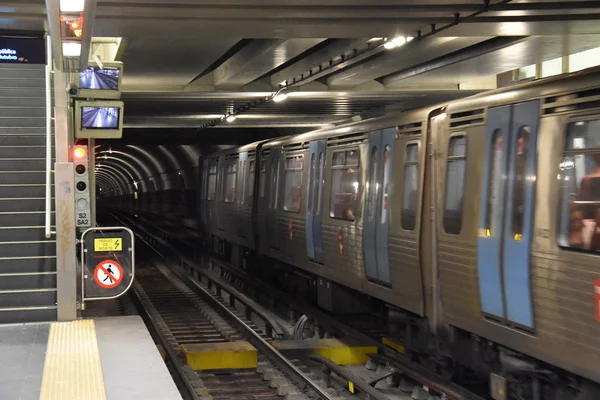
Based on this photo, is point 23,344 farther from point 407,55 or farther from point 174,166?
point 174,166

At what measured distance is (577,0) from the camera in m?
9.00

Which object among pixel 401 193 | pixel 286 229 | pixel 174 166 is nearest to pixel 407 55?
pixel 286 229

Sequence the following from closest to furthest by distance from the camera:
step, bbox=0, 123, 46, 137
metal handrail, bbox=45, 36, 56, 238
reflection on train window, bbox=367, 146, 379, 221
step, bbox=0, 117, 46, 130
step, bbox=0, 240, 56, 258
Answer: metal handrail, bbox=45, 36, 56, 238
step, bbox=0, 240, 56, 258
reflection on train window, bbox=367, 146, 379, 221
step, bbox=0, 123, 46, 137
step, bbox=0, 117, 46, 130

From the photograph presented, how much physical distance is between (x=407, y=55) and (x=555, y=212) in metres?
7.72

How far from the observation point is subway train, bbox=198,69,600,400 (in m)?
6.36

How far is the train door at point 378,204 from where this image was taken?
10203mm

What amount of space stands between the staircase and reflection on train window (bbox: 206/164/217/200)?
10528 mm

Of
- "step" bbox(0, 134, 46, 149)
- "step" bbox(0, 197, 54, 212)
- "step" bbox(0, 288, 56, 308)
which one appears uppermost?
"step" bbox(0, 134, 46, 149)

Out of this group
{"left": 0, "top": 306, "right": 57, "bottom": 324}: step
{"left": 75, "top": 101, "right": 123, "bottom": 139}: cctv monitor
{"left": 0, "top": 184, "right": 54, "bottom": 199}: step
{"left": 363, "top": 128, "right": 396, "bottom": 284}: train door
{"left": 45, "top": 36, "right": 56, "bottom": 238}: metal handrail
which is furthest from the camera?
{"left": 75, "top": 101, "right": 123, "bottom": 139}: cctv monitor

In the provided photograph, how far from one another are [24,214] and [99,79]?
2122 mm

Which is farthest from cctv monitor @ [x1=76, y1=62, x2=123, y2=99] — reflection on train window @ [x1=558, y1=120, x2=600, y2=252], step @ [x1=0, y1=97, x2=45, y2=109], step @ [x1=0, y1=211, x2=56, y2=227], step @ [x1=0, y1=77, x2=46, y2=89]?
reflection on train window @ [x1=558, y1=120, x2=600, y2=252]

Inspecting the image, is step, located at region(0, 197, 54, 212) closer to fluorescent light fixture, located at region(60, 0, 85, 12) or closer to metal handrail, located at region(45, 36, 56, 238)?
metal handrail, located at region(45, 36, 56, 238)

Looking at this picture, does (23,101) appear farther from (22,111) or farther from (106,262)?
(106,262)

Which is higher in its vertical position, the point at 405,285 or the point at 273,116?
the point at 273,116
